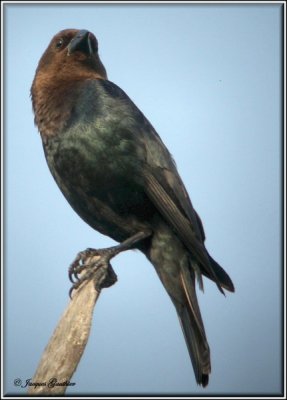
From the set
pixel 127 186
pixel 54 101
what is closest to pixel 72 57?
pixel 54 101

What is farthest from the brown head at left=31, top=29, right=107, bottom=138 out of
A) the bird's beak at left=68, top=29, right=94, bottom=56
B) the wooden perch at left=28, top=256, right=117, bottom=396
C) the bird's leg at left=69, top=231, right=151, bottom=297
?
the wooden perch at left=28, top=256, right=117, bottom=396

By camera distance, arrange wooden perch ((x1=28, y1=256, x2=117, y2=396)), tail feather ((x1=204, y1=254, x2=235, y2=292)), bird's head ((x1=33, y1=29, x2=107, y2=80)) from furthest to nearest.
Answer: bird's head ((x1=33, y1=29, x2=107, y2=80)), tail feather ((x1=204, y1=254, x2=235, y2=292)), wooden perch ((x1=28, y1=256, x2=117, y2=396))

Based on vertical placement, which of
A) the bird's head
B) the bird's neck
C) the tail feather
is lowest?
the tail feather

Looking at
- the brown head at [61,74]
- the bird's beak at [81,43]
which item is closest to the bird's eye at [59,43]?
the brown head at [61,74]

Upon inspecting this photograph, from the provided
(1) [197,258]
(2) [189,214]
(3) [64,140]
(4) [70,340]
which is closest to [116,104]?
(3) [64,140]

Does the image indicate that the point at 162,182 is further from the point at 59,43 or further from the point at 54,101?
the point at 59,43

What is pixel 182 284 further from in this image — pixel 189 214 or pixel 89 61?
pixel 89 61

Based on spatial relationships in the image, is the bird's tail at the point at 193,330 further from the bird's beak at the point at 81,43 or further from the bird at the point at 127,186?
the bird's beak at the point at 81,43

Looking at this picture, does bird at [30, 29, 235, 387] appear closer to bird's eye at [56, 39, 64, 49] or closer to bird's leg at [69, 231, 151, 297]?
bird's leg at [69, 231, 151, 297]
